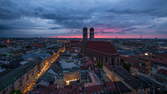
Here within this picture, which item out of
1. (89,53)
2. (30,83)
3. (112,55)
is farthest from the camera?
(89,53)

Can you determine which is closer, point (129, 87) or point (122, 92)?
point (122, 92)

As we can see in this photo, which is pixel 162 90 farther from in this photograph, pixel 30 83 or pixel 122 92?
pixel 30 83

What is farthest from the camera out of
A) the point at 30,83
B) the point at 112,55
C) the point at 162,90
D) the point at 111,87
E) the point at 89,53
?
the point at 89,53

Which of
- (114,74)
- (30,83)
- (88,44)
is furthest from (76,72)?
(88,44)

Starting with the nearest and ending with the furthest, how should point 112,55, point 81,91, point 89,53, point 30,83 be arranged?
point 81,91, point 30,83, point 112,55, point 89,53

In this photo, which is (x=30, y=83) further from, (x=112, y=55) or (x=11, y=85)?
(x=112, y=55)

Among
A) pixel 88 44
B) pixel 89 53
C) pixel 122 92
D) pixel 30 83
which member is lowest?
pixel 30 83

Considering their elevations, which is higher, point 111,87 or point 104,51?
point 104,51

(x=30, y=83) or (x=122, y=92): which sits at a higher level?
(x=122, y=92)

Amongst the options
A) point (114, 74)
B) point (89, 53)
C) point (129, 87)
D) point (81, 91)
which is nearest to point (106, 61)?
point (89, 53)
